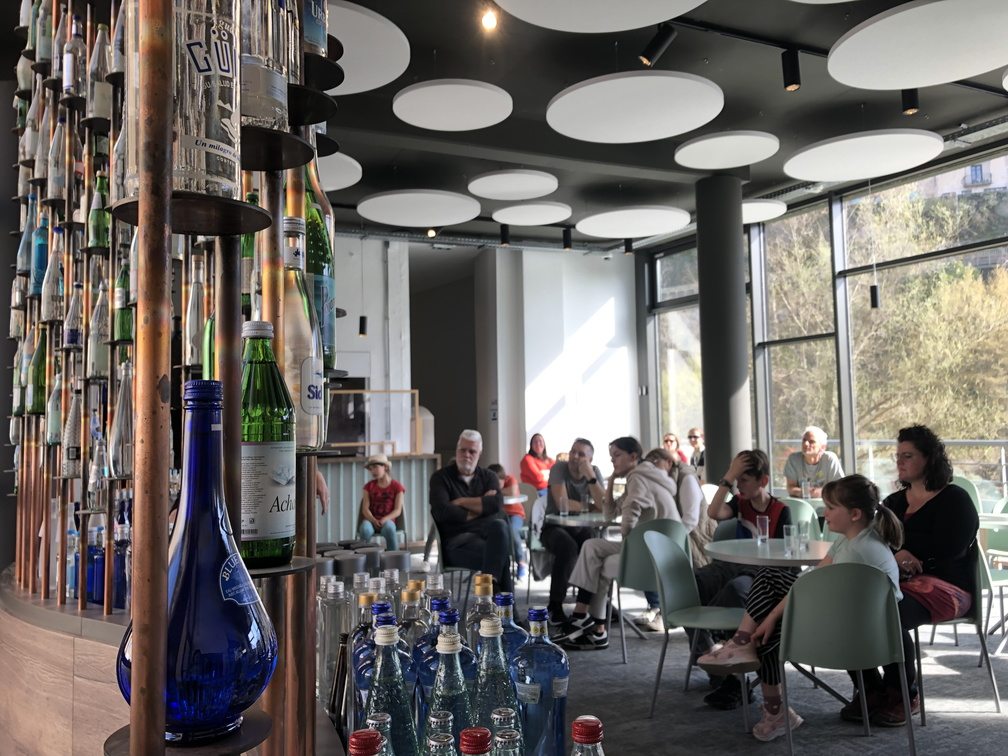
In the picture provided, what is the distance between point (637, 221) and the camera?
8.94 m

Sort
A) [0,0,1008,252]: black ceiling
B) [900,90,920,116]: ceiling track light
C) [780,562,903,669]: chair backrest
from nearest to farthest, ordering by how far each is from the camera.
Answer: [780,562,903,669]: chair backrest, [0,0,1008,252]: black ceiling, [900,90,920,116]: ceiling track light

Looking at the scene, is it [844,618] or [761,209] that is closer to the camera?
[844,618]

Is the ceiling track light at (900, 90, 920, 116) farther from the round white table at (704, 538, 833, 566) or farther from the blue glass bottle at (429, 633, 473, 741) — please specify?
the blue glass bottle at (429, 633, 473, 741)

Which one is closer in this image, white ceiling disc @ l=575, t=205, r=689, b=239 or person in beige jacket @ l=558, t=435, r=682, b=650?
person in beige jacket @ l=558, t=435, r=682, b=650

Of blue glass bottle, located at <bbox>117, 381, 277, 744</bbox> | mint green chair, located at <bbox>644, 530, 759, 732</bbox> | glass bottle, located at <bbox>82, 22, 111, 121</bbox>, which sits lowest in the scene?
mint green chair, located at <bbox>644, 530, 759, 732</bbox>

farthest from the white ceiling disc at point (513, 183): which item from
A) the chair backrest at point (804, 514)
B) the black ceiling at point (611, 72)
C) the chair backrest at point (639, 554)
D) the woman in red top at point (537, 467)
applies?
the chair backrest at point (639, 554)

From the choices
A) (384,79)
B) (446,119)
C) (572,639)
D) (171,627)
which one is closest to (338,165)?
(446,119)

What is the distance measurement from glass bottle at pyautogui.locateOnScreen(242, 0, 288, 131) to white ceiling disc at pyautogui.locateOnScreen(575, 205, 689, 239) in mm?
7867

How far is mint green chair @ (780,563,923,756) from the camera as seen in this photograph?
3.09 m

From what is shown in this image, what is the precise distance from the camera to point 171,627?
70cm

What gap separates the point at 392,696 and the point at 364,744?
0.91ft

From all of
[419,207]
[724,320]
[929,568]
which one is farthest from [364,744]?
[724,320]

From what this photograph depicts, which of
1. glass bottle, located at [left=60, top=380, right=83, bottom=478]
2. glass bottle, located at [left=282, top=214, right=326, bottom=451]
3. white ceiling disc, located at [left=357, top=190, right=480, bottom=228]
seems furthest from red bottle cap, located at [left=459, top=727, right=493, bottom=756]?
white ceiling disc, located at [left=357, top=190, right=480, bottom=228]

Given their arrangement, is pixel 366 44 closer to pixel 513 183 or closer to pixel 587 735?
pixel 513 183
